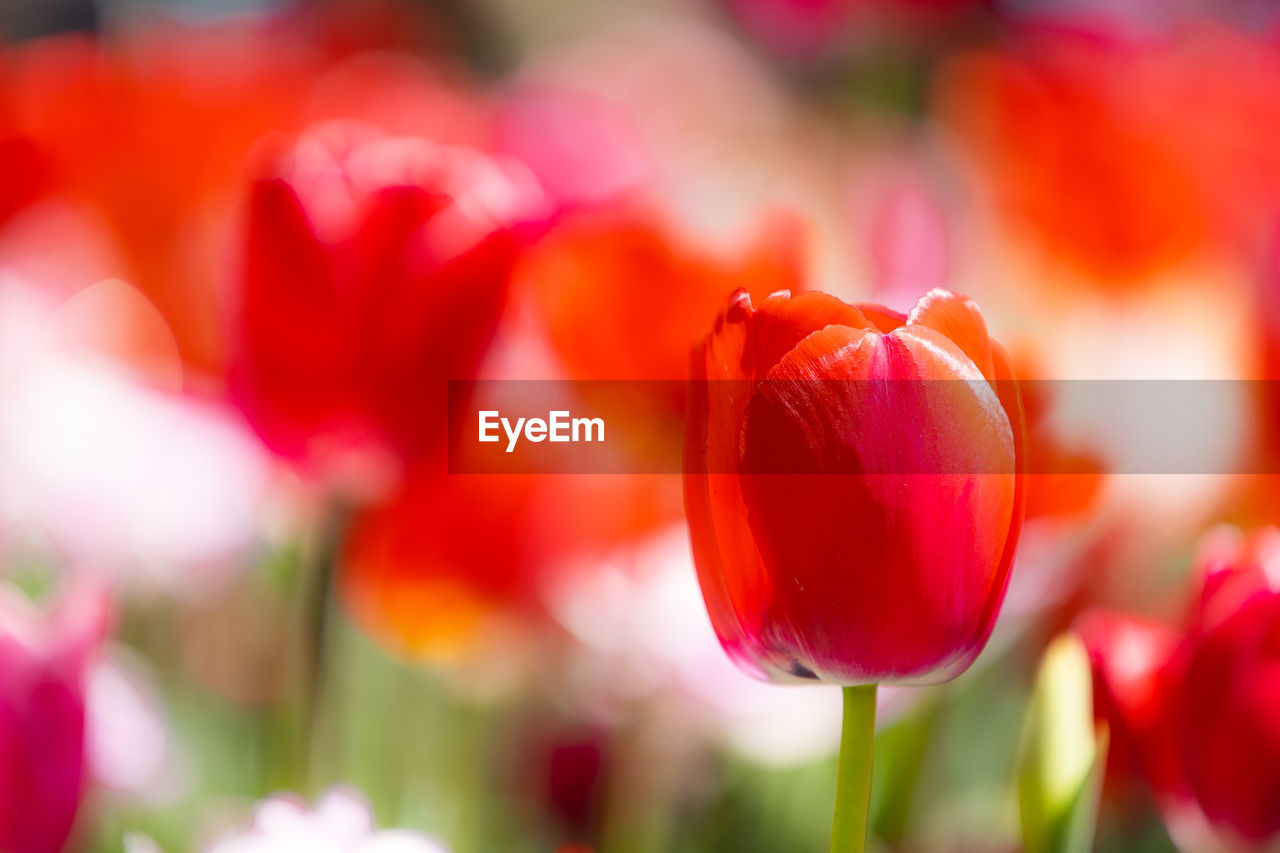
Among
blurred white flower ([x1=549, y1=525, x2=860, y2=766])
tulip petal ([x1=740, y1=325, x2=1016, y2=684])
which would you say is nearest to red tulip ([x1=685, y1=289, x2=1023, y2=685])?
tulip petal ([x1=740, y1=325, x2=1016, y2=684])

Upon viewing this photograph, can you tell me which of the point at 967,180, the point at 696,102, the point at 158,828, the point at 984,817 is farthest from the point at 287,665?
the point at 696,102

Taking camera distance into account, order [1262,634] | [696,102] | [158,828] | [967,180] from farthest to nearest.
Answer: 1. [696,102]
2. [967,180]
3. [158,828]
4. [1262,634]

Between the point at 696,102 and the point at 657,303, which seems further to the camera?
the point at 696,102

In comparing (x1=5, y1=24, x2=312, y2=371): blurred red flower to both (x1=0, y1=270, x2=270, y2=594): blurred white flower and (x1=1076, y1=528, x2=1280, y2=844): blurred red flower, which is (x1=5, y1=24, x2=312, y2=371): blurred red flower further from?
(x1=1076, y1=528, x2=1280, y2=844): blurred red flower

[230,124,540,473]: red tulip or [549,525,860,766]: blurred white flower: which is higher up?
[230,124,540,473]: red tulip

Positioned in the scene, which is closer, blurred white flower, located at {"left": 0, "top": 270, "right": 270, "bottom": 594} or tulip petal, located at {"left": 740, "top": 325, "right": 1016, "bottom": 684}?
tulip petal, located at {"left": 740, "top": 325, "right": 1016, "bottom": 684}

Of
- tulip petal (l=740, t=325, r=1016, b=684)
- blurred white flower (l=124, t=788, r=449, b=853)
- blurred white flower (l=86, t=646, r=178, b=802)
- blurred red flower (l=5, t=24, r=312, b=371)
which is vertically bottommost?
blurred white flower (l=86, t=646, r=178, b=802)

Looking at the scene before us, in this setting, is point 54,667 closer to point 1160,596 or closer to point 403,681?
point 403,681

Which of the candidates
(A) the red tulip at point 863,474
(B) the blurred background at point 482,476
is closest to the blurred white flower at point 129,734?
(B) the blurred background at point 482,476
